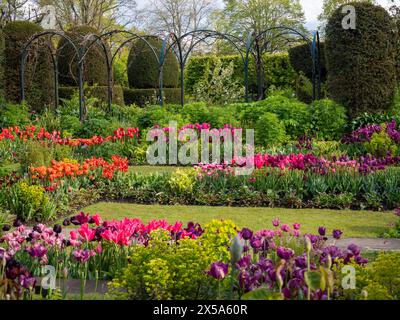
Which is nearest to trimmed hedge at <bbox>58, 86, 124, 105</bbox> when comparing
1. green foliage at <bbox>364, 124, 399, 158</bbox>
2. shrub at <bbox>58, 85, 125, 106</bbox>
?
shrub at <bbox>58, 85, 125, 106</bbox>

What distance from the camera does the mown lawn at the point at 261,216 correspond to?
622 cm

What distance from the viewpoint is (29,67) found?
54.2 feet

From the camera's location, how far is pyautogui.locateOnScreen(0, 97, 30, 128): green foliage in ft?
45.2

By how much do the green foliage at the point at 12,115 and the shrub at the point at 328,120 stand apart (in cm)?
729

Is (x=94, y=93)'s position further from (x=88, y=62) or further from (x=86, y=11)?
(x=86, y=11)

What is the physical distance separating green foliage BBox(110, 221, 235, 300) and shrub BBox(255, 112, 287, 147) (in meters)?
8.79

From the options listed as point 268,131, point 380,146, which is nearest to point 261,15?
point 268,131

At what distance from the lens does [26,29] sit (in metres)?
16.4

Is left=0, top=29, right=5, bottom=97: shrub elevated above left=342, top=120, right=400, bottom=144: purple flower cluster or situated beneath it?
elevated above

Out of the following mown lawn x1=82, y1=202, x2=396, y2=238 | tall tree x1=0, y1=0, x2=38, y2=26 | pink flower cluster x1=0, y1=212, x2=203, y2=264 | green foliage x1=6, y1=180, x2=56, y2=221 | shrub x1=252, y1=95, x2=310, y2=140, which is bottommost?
mown lawn x1=82, y1=202, x2=396, y2=238

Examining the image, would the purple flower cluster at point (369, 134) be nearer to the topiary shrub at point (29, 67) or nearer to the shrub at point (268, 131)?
the shrub at point (268, 131)

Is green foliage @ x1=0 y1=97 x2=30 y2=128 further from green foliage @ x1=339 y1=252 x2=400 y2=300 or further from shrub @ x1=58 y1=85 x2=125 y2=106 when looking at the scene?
green foliage @ x1=339 y1=252 x2=400 y2=300
